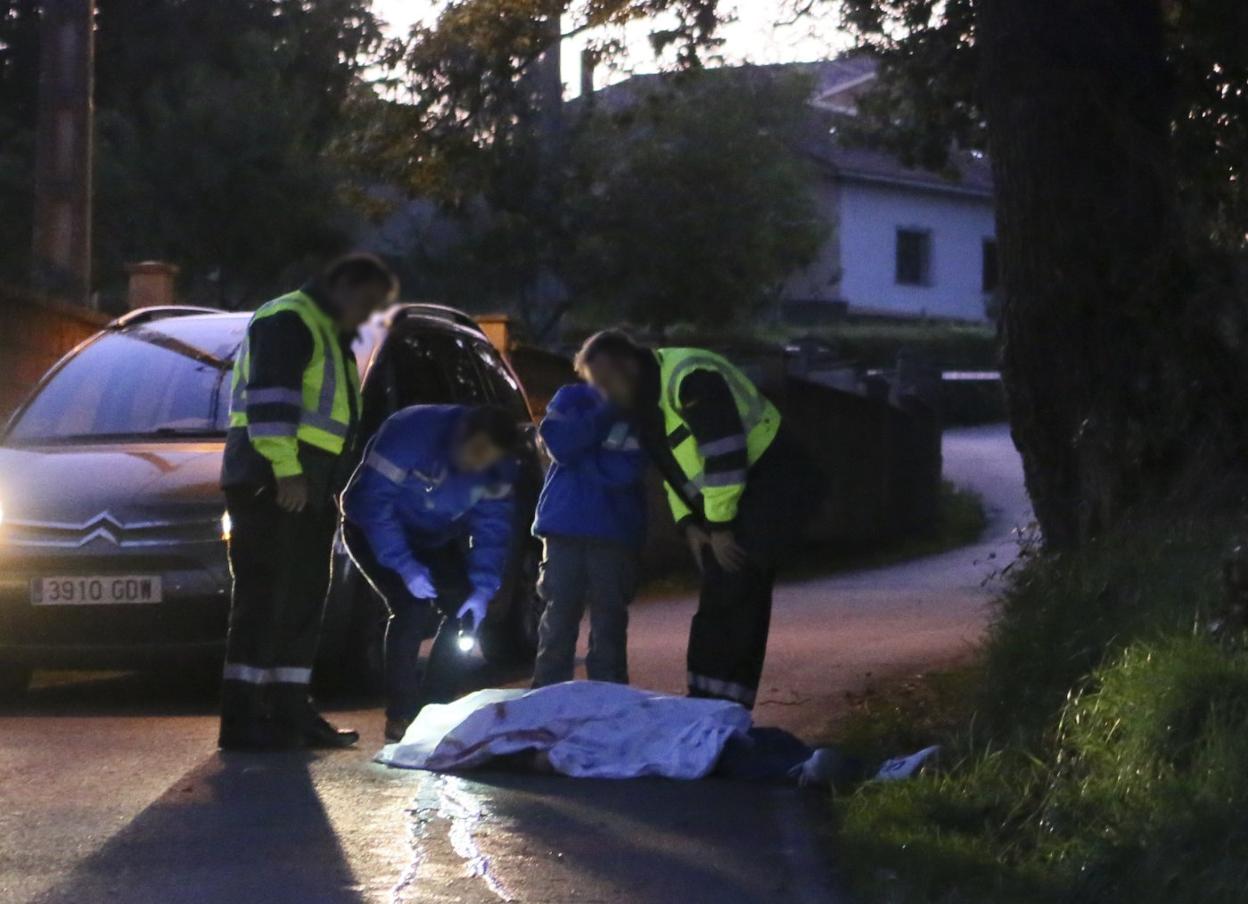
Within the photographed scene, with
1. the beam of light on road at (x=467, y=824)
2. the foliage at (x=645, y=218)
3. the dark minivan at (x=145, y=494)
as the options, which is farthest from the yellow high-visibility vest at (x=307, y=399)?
the foliage at (x=645, y=218)

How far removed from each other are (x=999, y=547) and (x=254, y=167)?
34.2 ft

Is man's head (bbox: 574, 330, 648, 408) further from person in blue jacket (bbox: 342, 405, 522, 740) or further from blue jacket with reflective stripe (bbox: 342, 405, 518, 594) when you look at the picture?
blue jacket with reflective stripe (bbox: 342, 405, 518, 594)

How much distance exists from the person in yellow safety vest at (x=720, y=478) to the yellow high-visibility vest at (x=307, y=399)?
3.06ft

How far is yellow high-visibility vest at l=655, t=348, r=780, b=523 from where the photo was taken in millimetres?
7664

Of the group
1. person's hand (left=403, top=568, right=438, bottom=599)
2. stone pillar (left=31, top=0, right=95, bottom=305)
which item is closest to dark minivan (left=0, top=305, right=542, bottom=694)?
person's hand (left=403, top=568, right=438, bottom=599)

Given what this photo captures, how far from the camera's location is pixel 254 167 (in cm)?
2439

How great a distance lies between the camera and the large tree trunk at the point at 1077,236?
26.9ft

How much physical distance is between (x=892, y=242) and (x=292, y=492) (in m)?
39.3

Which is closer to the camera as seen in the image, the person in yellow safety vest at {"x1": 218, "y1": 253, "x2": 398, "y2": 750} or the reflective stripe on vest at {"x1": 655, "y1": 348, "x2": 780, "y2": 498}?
the person in yellow safety vest at {"x1": 218, "y1": 253, "x2": 398, "y2": 750}

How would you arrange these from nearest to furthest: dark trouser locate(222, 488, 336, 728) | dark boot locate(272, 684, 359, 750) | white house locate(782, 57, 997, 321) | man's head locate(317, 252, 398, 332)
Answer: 1. man's head locate(317, 252, 398, 332)
2. dark trouser locate(222, 488, 336, 728)
3. dark boot locate(272, 684, 359, 750)
4. white house locate(782, 57, 997, 321)

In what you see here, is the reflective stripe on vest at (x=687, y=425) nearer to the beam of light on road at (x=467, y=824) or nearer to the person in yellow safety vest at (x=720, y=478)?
the person in yellow safety vest at (x=720, y=478)

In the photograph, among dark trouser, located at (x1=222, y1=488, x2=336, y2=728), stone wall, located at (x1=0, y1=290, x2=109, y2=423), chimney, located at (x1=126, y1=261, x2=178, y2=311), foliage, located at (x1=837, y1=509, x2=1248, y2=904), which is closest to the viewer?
foliage, located at (x1=837, y1=509, x2=1248, y2=904)

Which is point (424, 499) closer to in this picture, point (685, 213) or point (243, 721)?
point (243, 721)

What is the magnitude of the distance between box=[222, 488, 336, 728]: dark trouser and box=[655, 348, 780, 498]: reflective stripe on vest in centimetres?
128
